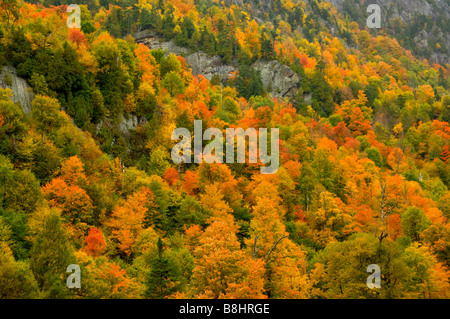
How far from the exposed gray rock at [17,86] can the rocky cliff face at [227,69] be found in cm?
6713

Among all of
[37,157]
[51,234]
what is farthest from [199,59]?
[51,234]

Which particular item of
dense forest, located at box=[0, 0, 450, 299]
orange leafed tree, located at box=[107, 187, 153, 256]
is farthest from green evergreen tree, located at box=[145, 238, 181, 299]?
orange leafed tree, located at box=[107, 187, 153, 256]

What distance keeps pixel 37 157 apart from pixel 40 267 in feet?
55.2

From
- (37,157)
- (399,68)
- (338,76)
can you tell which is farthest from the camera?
(399,68)

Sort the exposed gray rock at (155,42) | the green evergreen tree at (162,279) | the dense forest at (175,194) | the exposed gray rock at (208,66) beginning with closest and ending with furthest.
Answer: the green evergreen tree at (162,279), the dense forest at (175,194), the exposed gray rock at (208,66), the exposed gray rock at (155,42)

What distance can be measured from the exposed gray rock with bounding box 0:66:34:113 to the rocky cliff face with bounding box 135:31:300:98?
220 feet

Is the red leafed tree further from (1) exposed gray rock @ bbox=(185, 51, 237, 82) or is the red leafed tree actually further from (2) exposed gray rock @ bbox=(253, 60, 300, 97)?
(1) exposed gray rock @ bbox=(185, 51, 237, 82)

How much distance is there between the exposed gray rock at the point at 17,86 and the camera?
4772 cm

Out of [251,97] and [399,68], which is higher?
[251,97]

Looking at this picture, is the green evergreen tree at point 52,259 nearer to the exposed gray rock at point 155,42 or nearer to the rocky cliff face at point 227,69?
the rocky cliff face at point 227,69

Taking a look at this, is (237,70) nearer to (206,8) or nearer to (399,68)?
(206,8)

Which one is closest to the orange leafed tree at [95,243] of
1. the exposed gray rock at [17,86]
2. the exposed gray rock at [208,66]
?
the exposed gray rock at [17,86]

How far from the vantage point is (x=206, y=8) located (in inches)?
5684
